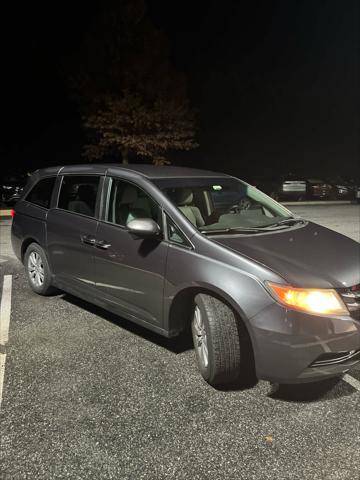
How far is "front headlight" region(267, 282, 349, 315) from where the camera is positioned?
2.96m

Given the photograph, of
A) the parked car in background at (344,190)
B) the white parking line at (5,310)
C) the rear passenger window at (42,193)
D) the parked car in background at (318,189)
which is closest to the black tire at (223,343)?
the white parking line at (5,310)

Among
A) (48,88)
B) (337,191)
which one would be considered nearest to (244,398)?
(337,191)

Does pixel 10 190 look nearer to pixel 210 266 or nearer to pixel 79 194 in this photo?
pixel 79 194

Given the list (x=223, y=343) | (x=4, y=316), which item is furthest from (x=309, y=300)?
(x=4, y=316)

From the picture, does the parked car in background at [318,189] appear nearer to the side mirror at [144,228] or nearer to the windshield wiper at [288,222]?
the windshield wiper at [288,222]

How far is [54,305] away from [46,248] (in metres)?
0.67

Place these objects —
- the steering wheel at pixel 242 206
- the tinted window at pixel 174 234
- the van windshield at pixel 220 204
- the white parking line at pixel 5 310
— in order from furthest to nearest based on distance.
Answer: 1. the white parking line at pixel 5 310
2. the steering wheel at pixel 242 206
3. the van windshield at pixel 220 204
4. the tinted window at pixel 174 234

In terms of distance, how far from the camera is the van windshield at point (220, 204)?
13.0ft

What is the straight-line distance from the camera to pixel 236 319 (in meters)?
3.21

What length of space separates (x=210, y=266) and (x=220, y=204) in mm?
1154

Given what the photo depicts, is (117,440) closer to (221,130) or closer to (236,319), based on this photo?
(236,319)

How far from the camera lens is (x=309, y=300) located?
298cm

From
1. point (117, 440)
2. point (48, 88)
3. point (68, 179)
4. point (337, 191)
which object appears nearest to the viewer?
point (117, 440)

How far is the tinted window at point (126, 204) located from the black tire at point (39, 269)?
1391mm
